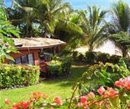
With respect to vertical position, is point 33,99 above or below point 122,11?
below

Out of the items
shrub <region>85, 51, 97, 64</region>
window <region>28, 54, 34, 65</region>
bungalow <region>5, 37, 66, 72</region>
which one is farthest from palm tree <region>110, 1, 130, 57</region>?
window <region>28, 54, 34, 65</region>

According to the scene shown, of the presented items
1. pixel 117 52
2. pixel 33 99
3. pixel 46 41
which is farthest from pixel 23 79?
pixel 33 99

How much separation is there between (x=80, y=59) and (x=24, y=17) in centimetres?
643

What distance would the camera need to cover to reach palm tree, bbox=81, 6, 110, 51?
28.5 m

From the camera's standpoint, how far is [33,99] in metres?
3.97

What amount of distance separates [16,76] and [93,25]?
13.4 meters

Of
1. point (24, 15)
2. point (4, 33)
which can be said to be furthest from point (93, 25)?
point (4, 33)

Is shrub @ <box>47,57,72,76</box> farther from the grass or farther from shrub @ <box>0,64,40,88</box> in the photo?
shrub @ <box>0,64,40,88</box>

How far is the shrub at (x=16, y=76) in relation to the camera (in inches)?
680

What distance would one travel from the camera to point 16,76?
17.5 m

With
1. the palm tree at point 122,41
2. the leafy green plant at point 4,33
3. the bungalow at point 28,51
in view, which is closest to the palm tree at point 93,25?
the palm tree at point 122,41

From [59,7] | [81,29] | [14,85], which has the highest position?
[59,7]

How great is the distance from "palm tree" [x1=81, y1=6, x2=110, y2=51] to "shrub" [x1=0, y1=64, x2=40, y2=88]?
11.2 metres

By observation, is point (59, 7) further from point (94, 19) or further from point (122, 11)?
point (122, 11)
